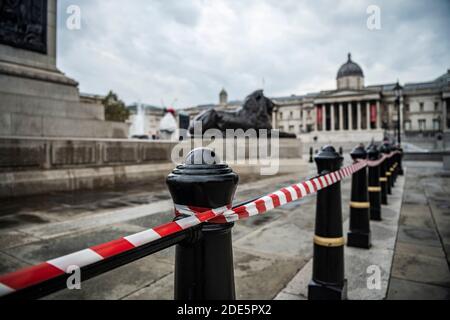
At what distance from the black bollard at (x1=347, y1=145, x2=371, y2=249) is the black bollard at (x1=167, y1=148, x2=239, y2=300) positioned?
9.09 feet

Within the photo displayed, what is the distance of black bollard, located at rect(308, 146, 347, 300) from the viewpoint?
2.26 m

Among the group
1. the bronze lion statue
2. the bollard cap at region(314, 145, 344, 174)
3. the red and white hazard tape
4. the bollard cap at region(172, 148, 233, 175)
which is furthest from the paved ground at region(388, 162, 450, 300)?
the bronze lion statue

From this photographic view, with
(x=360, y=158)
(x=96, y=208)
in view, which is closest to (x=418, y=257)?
(x=360, y=158)

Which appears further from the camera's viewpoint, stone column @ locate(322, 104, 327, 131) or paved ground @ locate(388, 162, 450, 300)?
stone column @ locate(322, 104, 327, 131)

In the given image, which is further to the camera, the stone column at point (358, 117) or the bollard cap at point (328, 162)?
the stone column at point (358, 117)

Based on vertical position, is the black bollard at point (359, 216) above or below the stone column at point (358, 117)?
below

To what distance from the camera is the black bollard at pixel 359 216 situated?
11.3 feet

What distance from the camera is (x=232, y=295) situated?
46.6 inches

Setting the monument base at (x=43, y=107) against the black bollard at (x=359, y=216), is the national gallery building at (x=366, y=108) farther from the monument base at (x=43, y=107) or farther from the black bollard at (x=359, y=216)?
the black bollard at (x=359, y=216)

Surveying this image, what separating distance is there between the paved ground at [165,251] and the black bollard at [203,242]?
52.9 inches

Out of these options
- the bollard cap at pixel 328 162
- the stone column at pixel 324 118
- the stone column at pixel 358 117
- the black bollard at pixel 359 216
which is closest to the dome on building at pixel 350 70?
the stone column at pixel 358 117

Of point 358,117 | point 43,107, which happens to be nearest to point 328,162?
point 43,107

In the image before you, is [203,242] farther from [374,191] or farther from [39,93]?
[39,93]

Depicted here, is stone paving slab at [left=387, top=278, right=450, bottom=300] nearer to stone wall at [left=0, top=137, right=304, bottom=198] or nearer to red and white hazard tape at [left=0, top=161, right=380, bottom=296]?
red and white hazard tape at [left=0, top=161, right=380, bottom=296]
